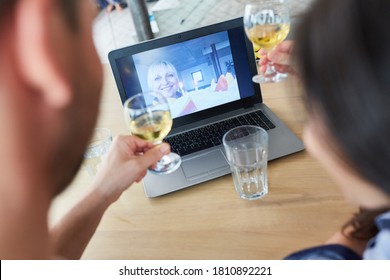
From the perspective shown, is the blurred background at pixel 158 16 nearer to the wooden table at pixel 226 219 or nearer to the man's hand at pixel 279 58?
the man's hand at pixel 279 58

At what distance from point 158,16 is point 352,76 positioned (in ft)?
7.59

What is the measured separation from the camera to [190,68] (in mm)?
975

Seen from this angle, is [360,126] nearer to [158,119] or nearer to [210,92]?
[158,119]

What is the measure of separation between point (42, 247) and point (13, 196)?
0.09m

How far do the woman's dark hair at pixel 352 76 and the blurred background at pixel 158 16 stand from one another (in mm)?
1527

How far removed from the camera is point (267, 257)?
655 mm

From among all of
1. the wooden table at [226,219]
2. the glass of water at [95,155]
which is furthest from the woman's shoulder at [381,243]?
the glass of water at [95,155]

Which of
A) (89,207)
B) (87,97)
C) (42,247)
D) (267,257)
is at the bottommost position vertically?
(267,257)

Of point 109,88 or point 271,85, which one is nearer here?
point 271,85

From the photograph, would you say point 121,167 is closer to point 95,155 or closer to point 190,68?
point 95,155

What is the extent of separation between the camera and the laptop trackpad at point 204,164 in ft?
2.79

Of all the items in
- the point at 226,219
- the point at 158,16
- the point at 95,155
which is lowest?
the point at 226,219

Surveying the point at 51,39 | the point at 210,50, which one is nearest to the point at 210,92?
the point at 210,50

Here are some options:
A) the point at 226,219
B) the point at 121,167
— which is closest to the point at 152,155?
the point at 121,167
